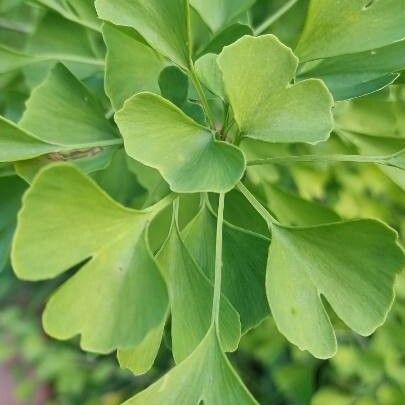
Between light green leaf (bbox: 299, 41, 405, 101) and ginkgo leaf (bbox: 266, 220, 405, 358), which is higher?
light green leaf (bbox: 299, 41, 405, 101)

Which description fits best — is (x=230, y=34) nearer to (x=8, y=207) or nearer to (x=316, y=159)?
(x=316, y=159)

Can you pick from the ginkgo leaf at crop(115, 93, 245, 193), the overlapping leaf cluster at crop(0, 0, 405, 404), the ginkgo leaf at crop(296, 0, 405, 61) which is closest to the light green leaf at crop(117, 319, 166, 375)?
the overlapping leaf cluster at crop(0, 0, 405, 404)

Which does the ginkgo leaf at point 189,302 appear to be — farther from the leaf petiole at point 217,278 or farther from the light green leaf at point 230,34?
the light green leaf at point 230,34

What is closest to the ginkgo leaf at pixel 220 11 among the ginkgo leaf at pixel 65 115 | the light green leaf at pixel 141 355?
the ginkgo leaf at pixel 65 115

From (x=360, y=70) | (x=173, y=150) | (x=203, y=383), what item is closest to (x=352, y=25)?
(x=360, y=70)

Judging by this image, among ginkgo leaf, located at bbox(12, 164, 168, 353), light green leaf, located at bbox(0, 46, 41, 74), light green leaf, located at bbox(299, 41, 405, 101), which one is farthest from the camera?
light green leaf, located at bbox(0, 46, 41, 74)

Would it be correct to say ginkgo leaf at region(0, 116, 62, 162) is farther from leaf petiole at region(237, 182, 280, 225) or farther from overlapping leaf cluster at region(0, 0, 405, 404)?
leaf petiole at region(237, 182, 280, 225)

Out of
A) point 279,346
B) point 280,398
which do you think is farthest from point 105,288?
point 280,398

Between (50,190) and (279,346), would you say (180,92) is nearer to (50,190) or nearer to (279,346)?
(50,190)
